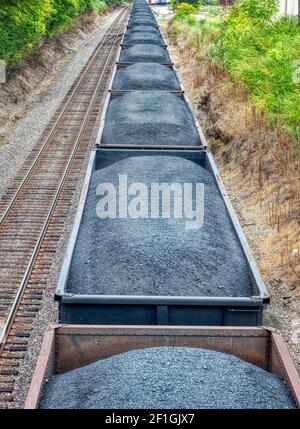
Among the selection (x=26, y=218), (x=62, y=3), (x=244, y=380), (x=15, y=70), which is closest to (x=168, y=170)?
(x=26, y=218)

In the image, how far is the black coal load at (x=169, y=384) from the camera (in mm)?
4781

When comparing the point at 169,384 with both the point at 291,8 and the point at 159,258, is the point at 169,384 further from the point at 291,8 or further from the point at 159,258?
the point at 291,8

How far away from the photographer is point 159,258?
23.3ft

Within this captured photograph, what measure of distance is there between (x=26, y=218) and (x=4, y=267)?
2.43 metres

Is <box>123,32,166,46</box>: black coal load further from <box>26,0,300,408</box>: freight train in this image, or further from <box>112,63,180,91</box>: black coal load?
<box>26,0,300,408</box>: freight train

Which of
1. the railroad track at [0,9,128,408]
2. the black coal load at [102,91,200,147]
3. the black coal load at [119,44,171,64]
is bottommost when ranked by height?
the railroad track at [0,9,128,408]

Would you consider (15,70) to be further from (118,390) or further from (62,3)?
(118,390)

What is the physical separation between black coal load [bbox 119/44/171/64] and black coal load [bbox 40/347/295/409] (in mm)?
18925

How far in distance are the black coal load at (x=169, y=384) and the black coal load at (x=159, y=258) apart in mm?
1299

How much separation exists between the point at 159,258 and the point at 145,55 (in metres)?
17.8

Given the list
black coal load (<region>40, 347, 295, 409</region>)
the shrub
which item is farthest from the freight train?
the shrub

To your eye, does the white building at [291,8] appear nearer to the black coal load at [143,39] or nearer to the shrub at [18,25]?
the black coal load at [143,39]

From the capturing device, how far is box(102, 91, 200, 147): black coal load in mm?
12898

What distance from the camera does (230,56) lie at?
21.7 m
